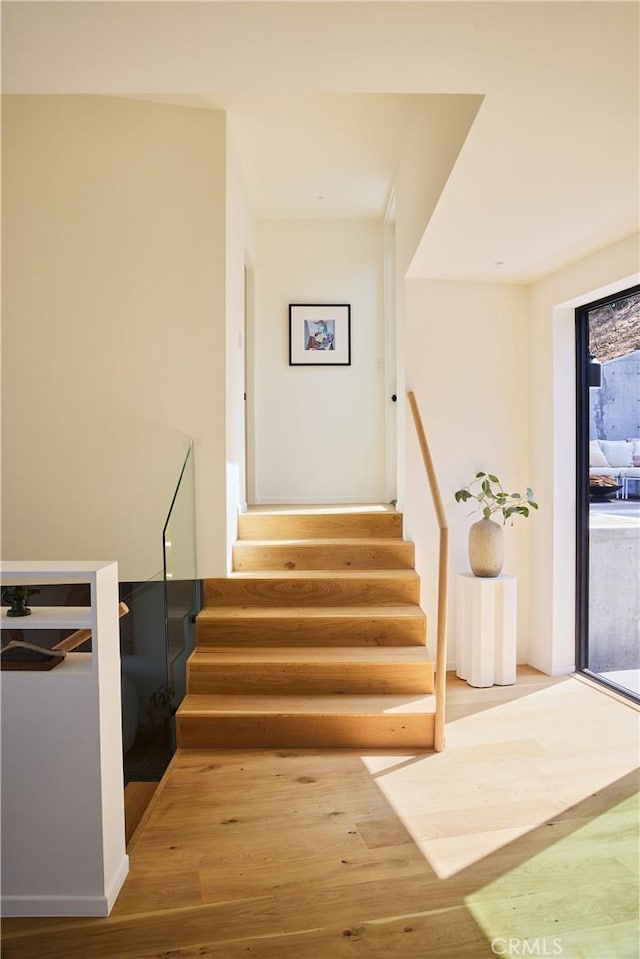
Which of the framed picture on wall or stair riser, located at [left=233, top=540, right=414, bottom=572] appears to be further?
the framed picture on wall

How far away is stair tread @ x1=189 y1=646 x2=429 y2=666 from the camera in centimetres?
358

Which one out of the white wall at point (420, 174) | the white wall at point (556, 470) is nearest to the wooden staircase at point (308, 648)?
the white wall at point (420, 174)

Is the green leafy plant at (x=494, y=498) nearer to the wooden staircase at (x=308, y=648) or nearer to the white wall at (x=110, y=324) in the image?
the wooden staircase at (x=308, y=648)

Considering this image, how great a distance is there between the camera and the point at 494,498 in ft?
14.3

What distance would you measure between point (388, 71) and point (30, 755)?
7.84 feet

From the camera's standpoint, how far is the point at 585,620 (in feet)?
14.2

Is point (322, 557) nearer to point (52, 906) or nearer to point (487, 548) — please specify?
point (487, 548)

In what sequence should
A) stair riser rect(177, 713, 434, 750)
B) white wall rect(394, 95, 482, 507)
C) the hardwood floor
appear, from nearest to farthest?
the hardwood floor, white wall rect(394, 95, 482, 507), stair riser rect(177, 713, 434, 750)

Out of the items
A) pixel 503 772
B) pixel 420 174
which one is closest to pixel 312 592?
pixel 503 772

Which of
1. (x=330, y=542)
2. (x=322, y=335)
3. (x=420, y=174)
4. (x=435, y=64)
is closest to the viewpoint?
(x=435, y=64)

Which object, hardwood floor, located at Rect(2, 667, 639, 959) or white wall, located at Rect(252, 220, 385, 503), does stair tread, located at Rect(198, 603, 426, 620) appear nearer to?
hardwood floor, located at Rect(2, 667, 639, 959)

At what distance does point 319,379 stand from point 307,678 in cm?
311

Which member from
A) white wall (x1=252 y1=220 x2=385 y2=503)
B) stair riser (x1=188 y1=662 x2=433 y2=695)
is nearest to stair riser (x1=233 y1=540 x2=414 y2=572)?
stair riser (x1=188 y1=662 x2=433 y2=695)

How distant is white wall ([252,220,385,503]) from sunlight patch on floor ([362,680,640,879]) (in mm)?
2700
